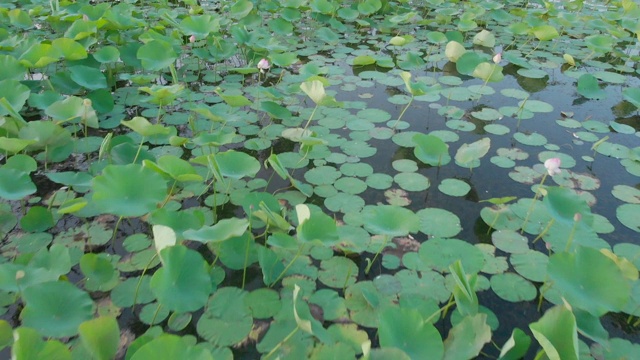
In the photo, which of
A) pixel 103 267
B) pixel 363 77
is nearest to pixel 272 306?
pixel 103 267

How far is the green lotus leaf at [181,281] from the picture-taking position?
128 centimetres

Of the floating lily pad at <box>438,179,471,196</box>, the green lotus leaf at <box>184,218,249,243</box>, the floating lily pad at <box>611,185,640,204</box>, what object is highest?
the green lotus leaf at <box>184,218,249,243</box>

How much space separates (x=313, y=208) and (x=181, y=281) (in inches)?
29.8

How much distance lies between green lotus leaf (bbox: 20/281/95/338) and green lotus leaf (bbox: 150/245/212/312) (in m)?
0.21

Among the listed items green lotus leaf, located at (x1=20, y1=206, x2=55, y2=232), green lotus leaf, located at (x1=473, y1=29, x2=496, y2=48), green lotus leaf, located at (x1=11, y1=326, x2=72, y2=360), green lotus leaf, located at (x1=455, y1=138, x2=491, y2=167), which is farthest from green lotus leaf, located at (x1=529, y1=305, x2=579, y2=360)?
green lotus leaf, located at (x1=473, y1=29, x2=496, y2=48)

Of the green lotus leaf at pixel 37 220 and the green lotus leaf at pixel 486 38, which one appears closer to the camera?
the green lotus leaf at pixel 37 220

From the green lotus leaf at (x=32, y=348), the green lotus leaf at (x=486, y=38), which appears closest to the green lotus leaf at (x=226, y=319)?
the green lotus leaf at (x=32, y=348)

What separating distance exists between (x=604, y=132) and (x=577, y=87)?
657mm

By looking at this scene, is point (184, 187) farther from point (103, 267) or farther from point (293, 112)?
point (293, 112)

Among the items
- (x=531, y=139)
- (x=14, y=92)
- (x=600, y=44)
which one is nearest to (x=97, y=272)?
(x=14, y=92)

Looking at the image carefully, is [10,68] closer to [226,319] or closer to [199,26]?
[199,26]

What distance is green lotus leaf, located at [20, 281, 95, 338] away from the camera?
1.23m

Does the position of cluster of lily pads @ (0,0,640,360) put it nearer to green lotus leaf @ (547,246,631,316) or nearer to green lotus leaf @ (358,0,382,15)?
green lotus leaf @ (547,246,631,316)

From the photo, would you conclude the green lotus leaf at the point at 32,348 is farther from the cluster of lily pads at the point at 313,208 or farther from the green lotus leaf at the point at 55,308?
the green lotus leaf at the point at 55,308
